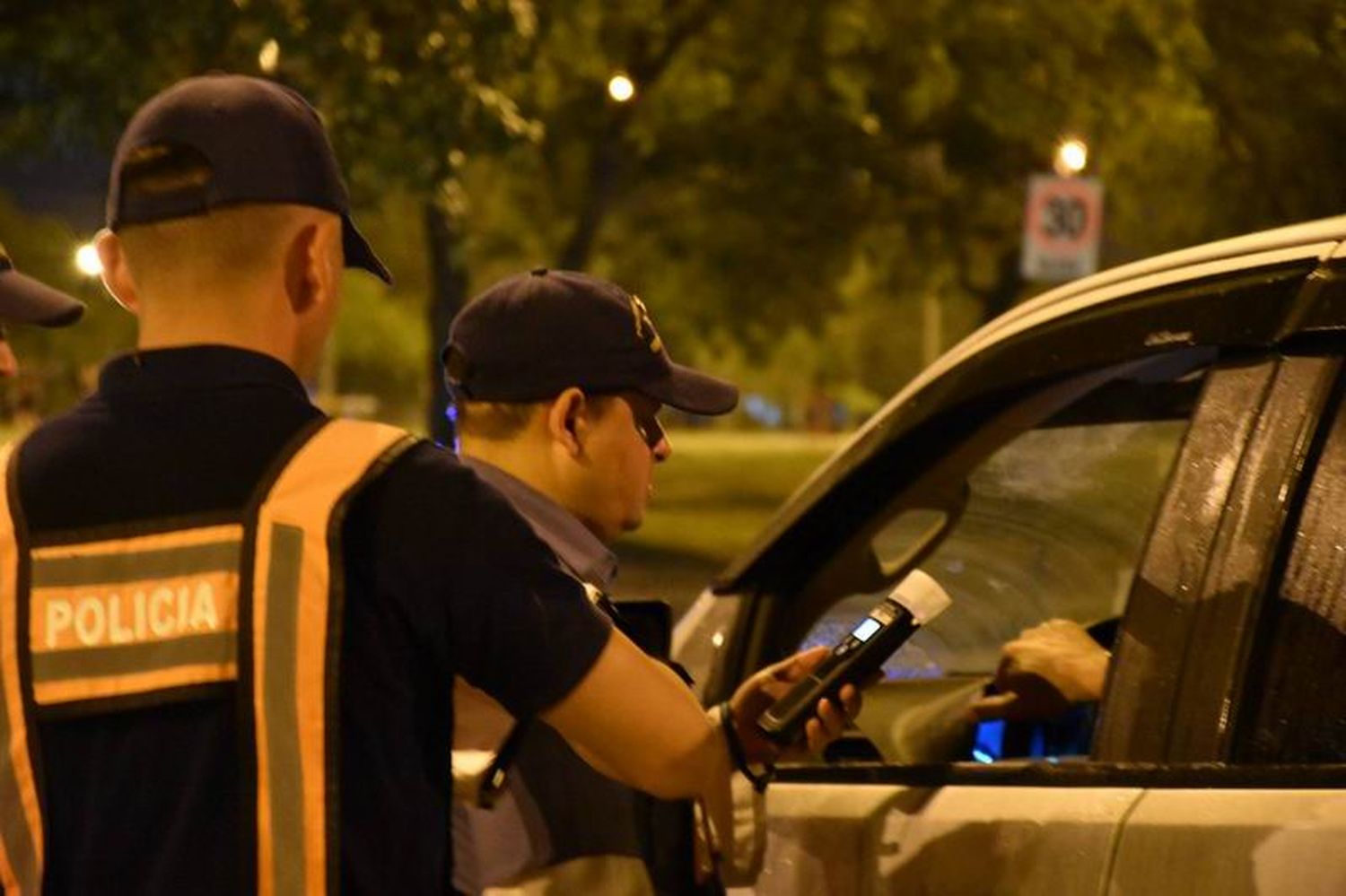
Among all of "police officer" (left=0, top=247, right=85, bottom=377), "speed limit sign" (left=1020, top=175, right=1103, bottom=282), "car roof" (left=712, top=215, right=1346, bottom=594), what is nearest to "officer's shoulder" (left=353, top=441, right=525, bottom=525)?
"police officer" (left=0, top=247, right=85, bottom=377)

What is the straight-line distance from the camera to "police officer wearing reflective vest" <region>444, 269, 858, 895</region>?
2.25 meters

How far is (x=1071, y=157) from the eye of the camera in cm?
1673

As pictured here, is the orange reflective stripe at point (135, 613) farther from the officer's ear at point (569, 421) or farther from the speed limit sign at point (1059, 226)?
the speed limit sign at point (1059, 226)

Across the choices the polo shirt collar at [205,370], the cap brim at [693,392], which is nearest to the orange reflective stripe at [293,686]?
the polo shirt collar at [205,370]

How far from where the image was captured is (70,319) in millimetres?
2635

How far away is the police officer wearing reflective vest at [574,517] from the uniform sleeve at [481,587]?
0.25 metres

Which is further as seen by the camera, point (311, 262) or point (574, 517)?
point (574, 517)

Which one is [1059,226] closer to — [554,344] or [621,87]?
[621,87]

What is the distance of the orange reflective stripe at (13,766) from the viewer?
1.97m

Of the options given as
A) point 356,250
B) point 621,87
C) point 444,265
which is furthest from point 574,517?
point 444,265

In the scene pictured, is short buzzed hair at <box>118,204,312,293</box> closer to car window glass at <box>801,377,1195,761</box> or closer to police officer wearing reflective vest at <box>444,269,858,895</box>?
police officer wearing reflective vest at <box>444,269,858,895</box>

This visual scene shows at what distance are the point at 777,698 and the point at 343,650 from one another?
2.06ft

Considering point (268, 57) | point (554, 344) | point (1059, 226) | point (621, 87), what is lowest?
point (554, 344)

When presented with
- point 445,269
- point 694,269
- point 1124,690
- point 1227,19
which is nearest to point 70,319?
point 1124,690
